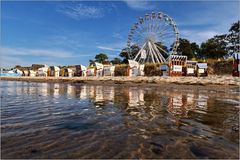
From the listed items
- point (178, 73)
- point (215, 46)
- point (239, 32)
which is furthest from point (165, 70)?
point (239, 32)

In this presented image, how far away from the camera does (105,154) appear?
3.17 m

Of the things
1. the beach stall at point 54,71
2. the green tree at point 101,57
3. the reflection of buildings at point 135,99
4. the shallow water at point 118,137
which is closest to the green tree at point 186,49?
the green tree at point 101,57

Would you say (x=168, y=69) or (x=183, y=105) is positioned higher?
(x=168, y=69)

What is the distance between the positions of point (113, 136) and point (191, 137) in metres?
1.40

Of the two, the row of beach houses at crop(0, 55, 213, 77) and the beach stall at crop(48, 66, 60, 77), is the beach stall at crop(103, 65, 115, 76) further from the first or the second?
the beach stall at crop(48, 66, 60, 77)

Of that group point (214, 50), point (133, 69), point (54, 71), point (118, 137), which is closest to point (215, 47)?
point (214, 50)

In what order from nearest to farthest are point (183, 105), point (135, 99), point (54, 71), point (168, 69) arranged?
1. point (183, 105)
2. point (135, 99)
3. point (168, 69)
4. point (54, 71)

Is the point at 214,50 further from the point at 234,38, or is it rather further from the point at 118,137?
the point at 118,137

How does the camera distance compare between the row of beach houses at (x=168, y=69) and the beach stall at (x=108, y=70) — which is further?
the beach stall at (x=108, y=70)

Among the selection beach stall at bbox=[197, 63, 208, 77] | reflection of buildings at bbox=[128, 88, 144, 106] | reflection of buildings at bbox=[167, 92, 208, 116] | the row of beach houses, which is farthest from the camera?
the row of beach houses

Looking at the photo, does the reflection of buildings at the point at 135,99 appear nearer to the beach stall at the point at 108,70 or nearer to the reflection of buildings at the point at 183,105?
the reflection of buildings at the point at 183,105

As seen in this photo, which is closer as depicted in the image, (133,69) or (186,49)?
(133,69)

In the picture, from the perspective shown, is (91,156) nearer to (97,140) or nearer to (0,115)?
(97,140)

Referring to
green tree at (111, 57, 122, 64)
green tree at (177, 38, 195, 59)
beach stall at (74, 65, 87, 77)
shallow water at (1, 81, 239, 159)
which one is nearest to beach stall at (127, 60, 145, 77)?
beach stall at (74, 65, 87, 77)
